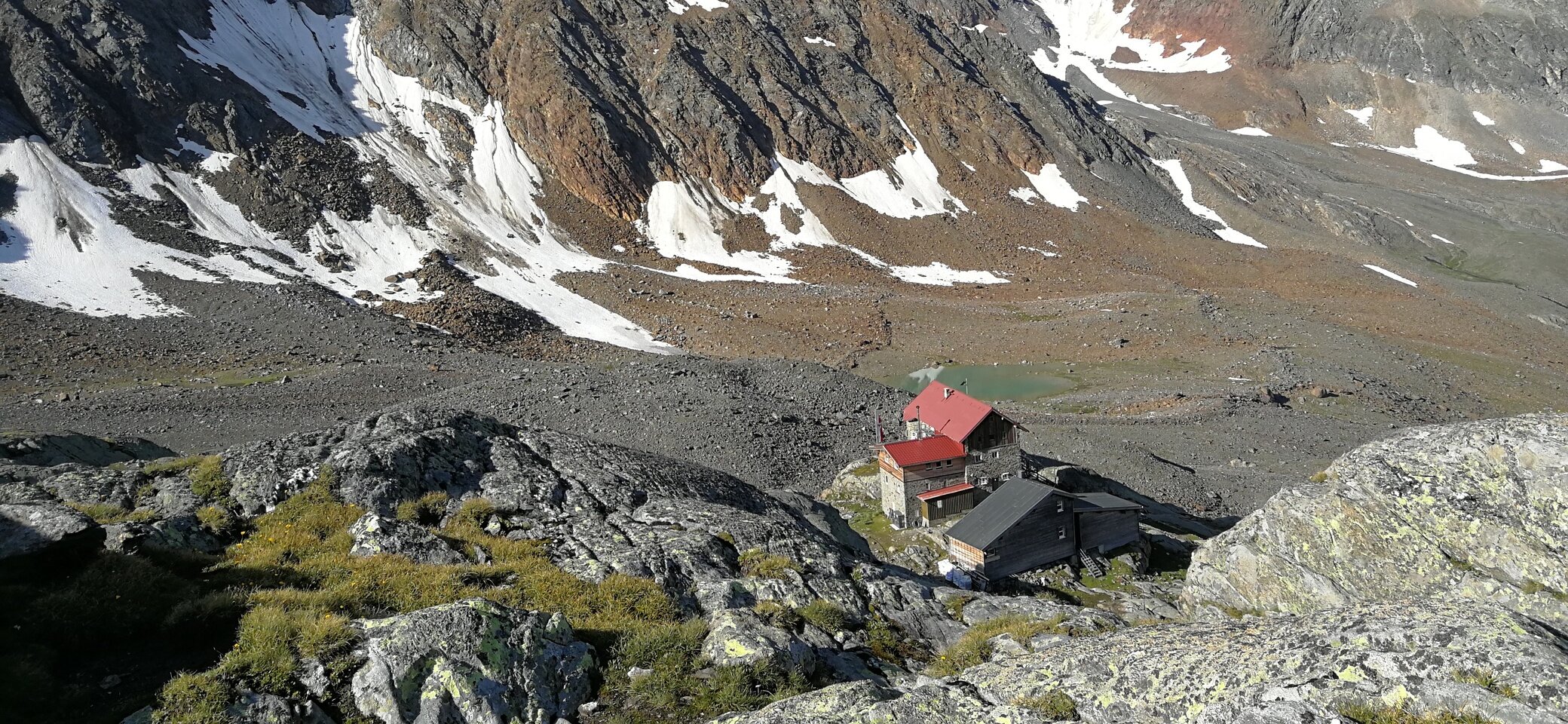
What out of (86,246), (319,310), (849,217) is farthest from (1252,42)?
(86,246)

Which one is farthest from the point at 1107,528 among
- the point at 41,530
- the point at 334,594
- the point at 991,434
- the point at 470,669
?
the point at 41,530

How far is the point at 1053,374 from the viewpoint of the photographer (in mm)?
57531

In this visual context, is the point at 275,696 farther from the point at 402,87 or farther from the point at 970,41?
the point at 970,41

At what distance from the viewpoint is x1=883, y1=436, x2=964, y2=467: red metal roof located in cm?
2994

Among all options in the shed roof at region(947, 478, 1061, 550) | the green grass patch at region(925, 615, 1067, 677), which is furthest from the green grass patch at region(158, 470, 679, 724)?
the shed roof at region(947, 478, 1061, 550)

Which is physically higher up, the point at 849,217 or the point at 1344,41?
the point at 1344,41

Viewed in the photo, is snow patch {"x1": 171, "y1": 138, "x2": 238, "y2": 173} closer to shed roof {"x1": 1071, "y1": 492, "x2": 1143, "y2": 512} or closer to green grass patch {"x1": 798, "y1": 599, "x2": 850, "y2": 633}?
shed roof {"x1": 1071, "y1": 492, "x2": 1143, "y2": 512}

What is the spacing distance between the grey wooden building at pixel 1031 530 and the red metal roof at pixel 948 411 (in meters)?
3.62

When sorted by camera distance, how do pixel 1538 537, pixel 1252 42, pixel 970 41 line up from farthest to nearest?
1. pixel 1252 42
2. pixel 970 41
3. pixel 1538 537

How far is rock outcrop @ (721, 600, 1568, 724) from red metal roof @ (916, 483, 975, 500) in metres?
21.5

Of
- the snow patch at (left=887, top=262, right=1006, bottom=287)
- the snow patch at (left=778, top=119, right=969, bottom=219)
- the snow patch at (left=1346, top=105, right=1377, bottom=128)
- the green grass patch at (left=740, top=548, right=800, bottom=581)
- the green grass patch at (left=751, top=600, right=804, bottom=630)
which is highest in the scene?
the snow patch at (left=1346, top=105, right=1377, bottom=128)

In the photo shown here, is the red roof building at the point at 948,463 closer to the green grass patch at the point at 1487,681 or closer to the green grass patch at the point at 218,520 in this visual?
the green grass patch at the point at 218,520

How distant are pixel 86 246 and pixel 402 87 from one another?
39920 mm

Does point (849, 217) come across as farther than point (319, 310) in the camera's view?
Yes
